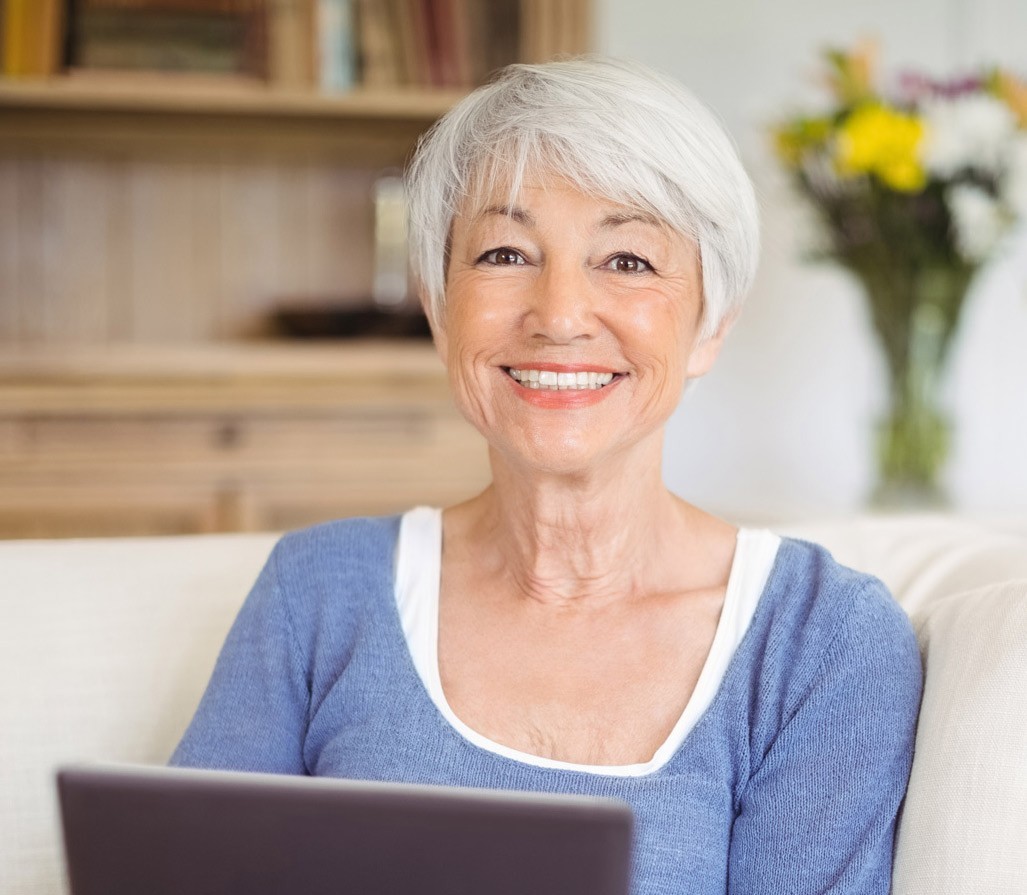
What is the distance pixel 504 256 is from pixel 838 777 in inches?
21.0

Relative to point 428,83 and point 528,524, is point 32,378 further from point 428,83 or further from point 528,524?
point 528,524

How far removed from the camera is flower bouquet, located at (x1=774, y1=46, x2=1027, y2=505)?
2436 mm

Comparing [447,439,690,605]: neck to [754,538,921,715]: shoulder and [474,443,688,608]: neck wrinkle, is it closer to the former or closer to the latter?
[474,443,688,608]: neck wrinkle

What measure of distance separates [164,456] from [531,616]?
159 cm

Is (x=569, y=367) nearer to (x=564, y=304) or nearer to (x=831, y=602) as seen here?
(x=564, y=304)

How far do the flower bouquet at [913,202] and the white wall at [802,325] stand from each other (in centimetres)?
60

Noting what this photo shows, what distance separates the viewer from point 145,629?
1.37 metres

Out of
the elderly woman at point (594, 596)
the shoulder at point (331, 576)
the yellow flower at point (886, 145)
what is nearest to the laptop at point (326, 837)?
the elderly woman at point (594, 596)

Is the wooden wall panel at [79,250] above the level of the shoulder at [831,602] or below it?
above

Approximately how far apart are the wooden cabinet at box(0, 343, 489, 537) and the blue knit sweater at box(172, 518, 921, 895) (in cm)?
146

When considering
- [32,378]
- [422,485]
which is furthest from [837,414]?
[32,378]

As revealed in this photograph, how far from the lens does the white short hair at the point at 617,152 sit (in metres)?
1.14

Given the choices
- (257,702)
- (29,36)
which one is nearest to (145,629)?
(257,702)

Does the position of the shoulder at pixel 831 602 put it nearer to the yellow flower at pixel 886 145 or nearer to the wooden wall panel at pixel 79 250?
the yellow flower at pixel 886 145
